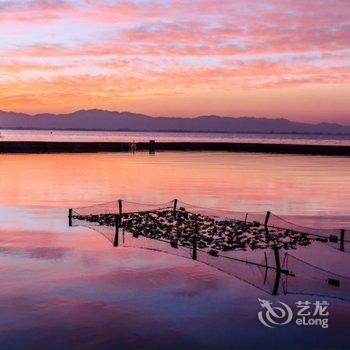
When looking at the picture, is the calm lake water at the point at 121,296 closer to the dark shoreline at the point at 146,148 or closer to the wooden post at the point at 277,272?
the wooden post at the point at 277,272

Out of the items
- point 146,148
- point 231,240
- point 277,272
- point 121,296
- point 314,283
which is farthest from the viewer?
point 146,148

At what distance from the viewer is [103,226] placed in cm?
3148

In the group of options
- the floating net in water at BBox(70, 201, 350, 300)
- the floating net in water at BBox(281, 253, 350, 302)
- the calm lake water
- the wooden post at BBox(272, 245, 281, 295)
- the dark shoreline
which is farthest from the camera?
the dark shoreline

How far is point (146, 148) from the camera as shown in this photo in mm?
135500

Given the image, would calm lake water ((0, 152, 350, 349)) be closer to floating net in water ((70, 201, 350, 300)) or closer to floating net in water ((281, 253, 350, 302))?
floating net in water ((281, 253, 350, 302))

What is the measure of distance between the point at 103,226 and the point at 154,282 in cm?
1166

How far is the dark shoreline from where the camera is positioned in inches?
4635

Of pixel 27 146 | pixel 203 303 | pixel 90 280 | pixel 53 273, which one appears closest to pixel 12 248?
pixel 53 273

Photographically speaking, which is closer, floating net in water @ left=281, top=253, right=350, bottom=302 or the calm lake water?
the calm lake water

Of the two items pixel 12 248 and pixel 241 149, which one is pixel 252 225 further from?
pixel 241 149

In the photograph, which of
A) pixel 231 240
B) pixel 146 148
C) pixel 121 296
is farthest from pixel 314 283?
pixel 146 148

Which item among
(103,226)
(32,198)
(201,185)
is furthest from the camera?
(201,185)

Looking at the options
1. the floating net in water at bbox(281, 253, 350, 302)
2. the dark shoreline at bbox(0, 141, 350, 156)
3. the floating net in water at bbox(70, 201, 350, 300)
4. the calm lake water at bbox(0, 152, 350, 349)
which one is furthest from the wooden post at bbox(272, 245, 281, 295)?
the dark shoreline at bbox(0, 141, 350, 156)

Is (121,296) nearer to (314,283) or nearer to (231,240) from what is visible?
(314,283)
